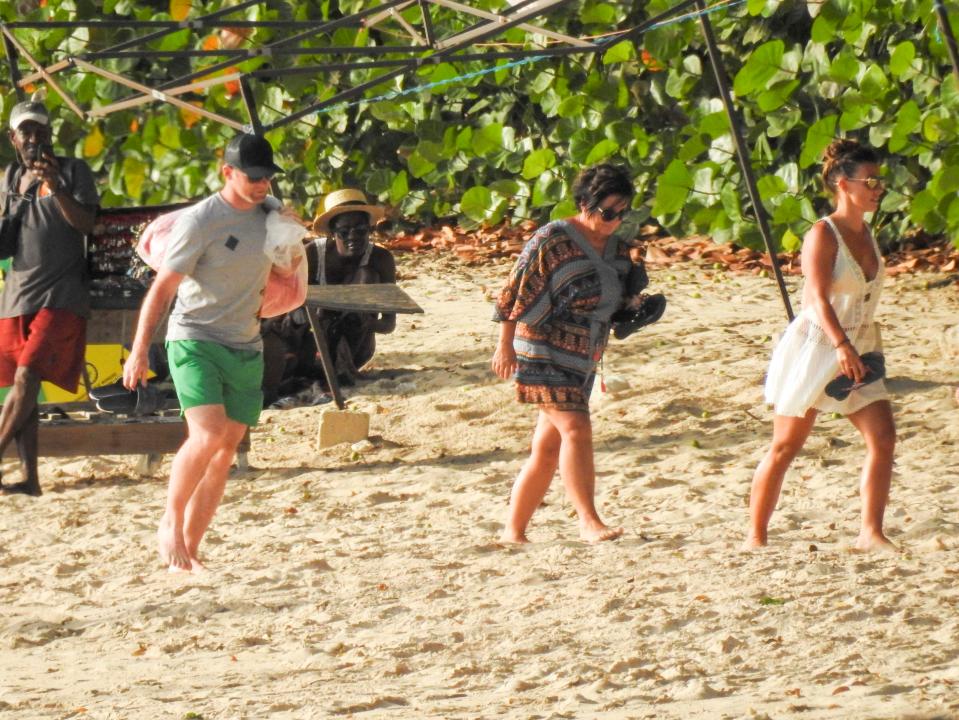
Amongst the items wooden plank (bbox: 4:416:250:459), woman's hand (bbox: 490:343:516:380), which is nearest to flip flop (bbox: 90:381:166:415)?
wooden plank (bbox: 4:416:250:459)

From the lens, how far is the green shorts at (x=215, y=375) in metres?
5.59

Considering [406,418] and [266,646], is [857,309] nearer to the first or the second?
[266,646]

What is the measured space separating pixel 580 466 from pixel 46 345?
258cm

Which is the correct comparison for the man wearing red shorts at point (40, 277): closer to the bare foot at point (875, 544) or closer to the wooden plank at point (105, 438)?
the wooden plank at point (105, 438)

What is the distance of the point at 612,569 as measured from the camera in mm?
5484

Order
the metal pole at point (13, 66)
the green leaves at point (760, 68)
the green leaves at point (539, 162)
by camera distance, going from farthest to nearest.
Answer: the green leaves at point (539, 162), the green leaves at point (760, 68), the metal pole at point (13, 66)

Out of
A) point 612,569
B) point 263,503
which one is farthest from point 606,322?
→ point 263,503

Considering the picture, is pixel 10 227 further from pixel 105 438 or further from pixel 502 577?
pixel 502 577

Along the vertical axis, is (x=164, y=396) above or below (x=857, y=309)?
below

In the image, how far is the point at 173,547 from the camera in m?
5.83

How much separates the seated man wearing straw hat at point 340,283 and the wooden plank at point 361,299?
60cm

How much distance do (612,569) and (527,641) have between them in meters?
0.76

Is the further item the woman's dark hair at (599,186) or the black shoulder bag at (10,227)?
the black shoulder bag at (10,227)

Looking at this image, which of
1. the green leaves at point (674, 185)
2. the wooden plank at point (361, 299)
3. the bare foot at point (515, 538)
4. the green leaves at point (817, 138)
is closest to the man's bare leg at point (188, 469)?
the bare foot at point (515, 538)
